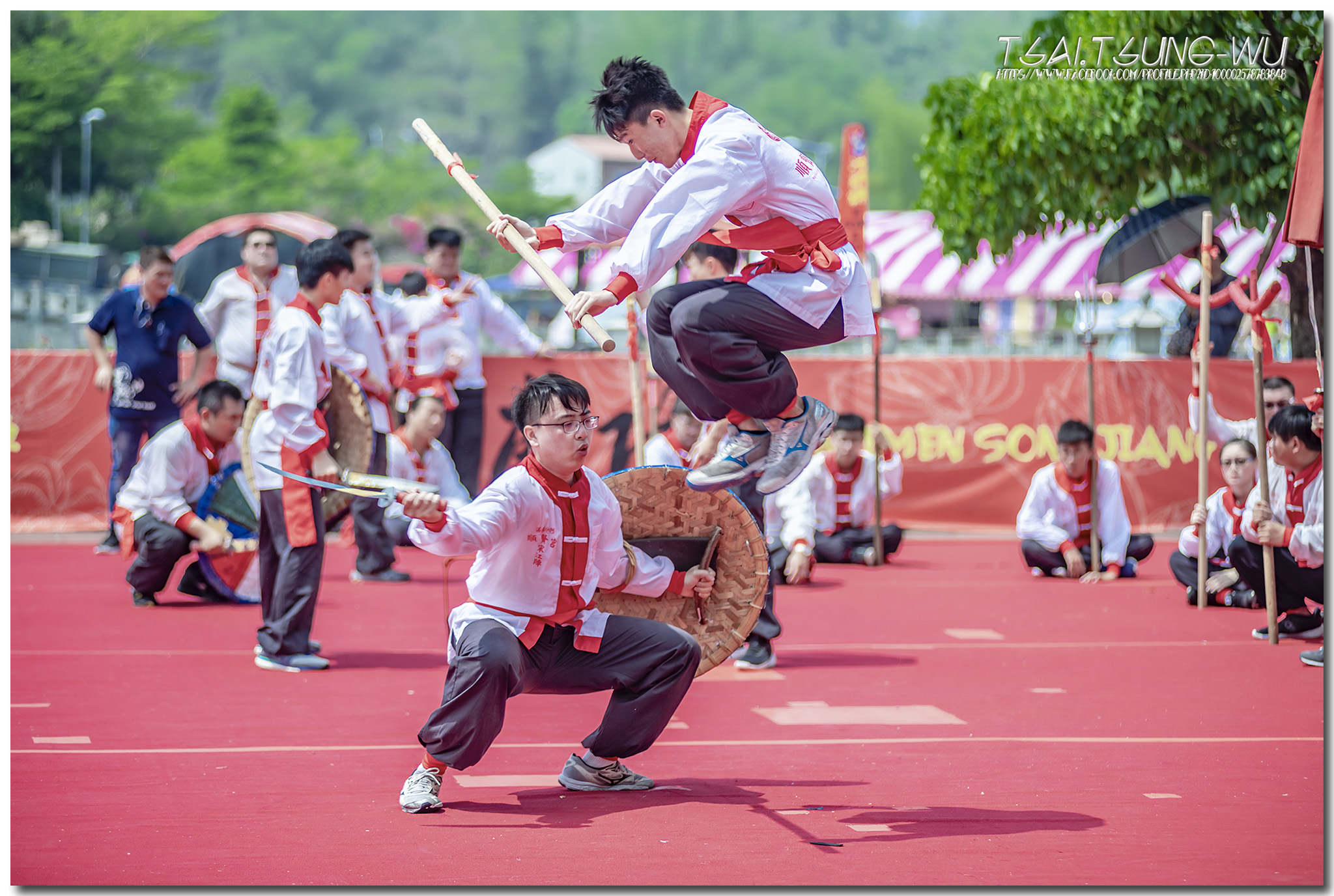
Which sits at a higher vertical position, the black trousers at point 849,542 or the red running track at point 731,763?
the black trousers at point 849,542

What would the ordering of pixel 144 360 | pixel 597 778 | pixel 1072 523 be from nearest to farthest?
pixel 597 778, pixel 144 360, pixel 1072 523

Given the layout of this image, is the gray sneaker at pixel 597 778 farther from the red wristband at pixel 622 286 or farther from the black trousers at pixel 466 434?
the black trousers at pixel 466 434

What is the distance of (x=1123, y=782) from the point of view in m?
4.87

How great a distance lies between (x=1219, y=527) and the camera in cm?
884

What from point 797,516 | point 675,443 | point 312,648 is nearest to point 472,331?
point 675,443

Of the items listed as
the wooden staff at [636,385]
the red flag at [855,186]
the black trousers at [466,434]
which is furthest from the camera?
the red flag at [855,186]

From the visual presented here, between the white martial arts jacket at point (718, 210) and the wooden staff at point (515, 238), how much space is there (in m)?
0.12

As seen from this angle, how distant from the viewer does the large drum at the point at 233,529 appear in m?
8.55

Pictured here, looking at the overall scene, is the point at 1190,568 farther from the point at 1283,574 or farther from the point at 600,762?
the point at 600,762

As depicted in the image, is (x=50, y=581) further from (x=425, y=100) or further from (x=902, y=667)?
(x=425, y=100)

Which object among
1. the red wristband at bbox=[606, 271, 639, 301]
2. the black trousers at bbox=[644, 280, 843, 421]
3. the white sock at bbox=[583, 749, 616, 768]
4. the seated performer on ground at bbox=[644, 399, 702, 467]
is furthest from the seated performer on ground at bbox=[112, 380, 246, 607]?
the red wristband at bbox=[606, 271, 639, 301]

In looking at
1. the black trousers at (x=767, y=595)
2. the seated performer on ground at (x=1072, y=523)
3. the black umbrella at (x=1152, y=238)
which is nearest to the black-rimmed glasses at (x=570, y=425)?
the black trousers at (x=767, y=595)

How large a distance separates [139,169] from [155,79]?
3108 millimetres

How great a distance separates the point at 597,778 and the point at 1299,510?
450 cm
